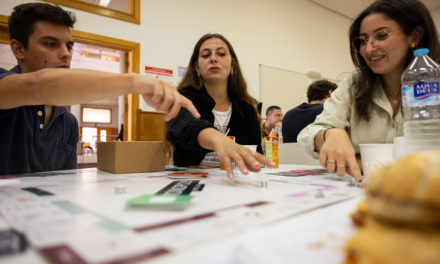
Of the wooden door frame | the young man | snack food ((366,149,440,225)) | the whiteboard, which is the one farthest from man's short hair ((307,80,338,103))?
snack food ((366,149,440,225))

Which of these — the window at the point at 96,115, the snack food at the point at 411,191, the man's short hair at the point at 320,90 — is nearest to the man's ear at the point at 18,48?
the snack food at the point at 411,191

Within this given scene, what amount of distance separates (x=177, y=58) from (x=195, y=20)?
0.63 meters

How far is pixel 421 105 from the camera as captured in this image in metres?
0.65

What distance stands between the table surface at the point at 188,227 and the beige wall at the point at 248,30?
2.79 m

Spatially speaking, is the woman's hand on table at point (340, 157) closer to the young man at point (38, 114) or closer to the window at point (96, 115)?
the young man at point (38, 114)

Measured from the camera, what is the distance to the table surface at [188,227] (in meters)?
0.25

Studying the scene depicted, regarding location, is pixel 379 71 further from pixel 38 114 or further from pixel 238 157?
pixel 38 114

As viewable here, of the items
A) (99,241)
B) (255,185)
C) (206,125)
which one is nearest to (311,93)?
(206,125)

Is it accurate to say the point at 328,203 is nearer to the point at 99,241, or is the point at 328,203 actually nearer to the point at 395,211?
the point at 395,211

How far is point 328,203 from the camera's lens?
0.45 m

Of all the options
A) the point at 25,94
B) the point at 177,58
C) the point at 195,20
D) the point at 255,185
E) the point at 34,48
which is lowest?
the point at 255,185

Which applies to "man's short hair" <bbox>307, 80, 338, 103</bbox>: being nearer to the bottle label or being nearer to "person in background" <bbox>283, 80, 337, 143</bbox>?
"person in background" <bbox>283, 80, 337, 143</bbox>

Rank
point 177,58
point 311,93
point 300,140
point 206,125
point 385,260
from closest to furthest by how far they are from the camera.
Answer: point 385,260
point 206,125
point 300,140
point 311,93
point 177,58

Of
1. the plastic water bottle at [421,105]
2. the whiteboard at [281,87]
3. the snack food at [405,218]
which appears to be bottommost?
the snack food at [405,218]
